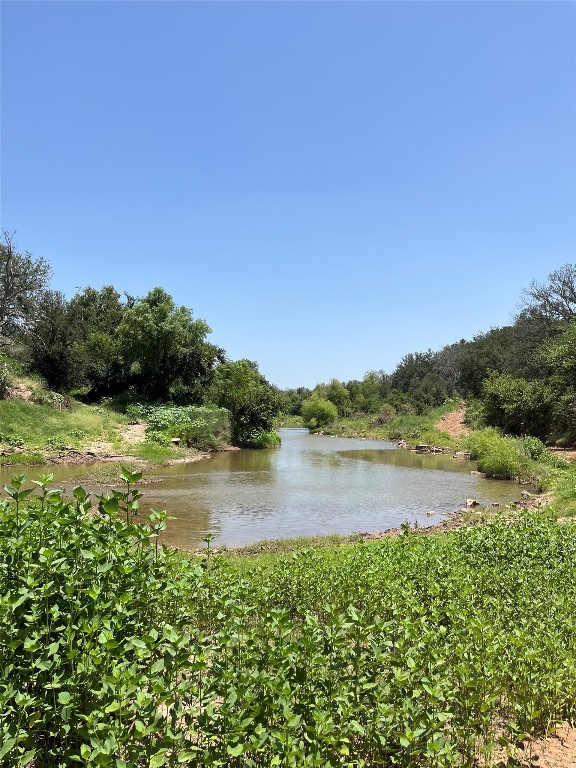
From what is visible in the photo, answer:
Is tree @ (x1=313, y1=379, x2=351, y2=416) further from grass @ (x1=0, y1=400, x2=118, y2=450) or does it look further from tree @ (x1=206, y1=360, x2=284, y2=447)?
grass @ (x1=0, y1=400, x2=118, y2=450)

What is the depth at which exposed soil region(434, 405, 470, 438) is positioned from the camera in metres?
42.8

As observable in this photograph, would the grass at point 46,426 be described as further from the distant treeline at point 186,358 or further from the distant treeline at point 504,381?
the distant treeline at point 504,381

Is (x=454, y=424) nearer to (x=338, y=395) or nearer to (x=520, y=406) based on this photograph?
(x=520, y=406)

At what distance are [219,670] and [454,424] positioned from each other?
4474 cm

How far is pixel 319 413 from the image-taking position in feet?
230

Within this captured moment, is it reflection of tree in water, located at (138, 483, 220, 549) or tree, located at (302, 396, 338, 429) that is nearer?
reflection of tree in water, located at (138, 483, 220, 549)

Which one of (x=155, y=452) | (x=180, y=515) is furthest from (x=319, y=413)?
(x=180, y=515)

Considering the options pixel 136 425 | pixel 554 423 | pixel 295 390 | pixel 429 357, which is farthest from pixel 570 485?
pixel 295 390

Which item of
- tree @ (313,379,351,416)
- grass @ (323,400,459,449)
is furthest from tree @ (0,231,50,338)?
tree @ (313,379,351,416)

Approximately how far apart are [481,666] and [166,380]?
39.8 metres

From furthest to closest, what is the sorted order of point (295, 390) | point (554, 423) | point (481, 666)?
point (295, 390) < point (554, 423) < point (481, 666)

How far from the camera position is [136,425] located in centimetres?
3403

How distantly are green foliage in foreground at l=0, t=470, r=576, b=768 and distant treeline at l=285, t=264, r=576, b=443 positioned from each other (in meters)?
26.6

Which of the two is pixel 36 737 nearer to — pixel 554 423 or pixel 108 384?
pixel 554 423
